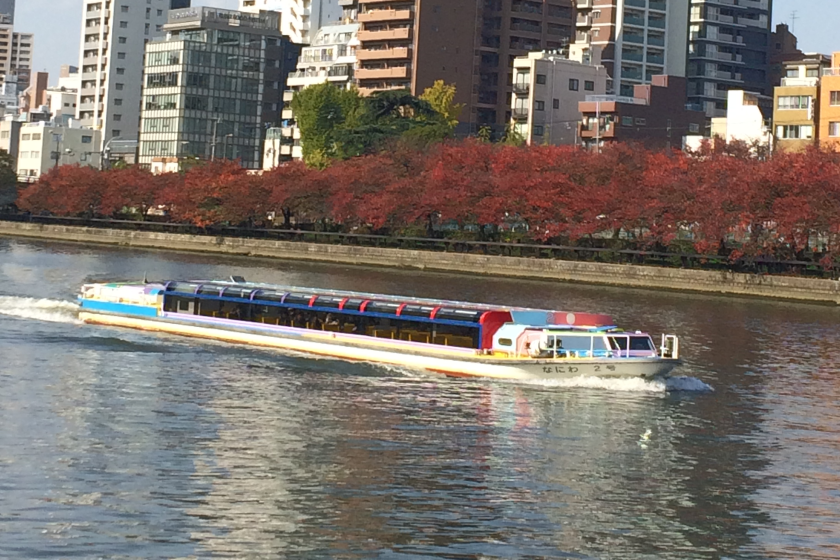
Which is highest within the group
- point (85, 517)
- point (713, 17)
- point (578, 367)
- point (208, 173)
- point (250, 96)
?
point (713, 17)

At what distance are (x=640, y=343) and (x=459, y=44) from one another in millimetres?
121699

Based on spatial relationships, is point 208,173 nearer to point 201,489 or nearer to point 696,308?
point 696,308

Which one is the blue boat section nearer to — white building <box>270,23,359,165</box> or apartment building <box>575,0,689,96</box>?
white building <box>270,23,359,165</box>

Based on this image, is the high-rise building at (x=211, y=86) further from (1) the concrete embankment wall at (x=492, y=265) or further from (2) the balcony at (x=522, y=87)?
(1) the concrete embankment wall at (x=492, y=265)

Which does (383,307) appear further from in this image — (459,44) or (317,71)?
(317,71)

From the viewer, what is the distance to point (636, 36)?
171 metres

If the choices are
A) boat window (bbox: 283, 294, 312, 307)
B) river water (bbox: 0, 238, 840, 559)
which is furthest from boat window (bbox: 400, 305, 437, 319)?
boat window (bbox: 283, 294, 312, 307)

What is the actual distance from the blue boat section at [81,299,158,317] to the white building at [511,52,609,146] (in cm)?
9607

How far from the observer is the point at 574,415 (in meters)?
37.9

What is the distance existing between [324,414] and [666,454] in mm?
9374

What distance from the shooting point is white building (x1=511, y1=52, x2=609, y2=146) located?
14975 cm

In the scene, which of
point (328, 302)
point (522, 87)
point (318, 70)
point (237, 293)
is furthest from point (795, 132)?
point (328, 302)

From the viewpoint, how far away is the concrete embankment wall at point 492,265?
83.7m

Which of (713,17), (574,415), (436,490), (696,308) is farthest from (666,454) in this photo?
(713,17)
